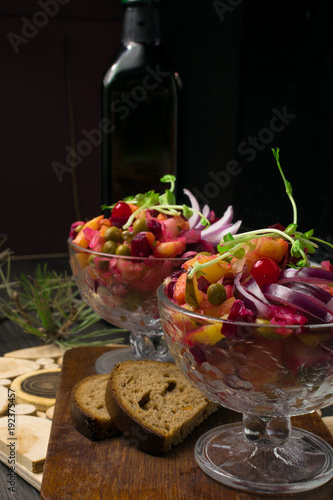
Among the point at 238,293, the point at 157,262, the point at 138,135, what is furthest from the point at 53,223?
the point at 238,293

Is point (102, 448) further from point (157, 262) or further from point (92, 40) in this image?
point (92, 40)

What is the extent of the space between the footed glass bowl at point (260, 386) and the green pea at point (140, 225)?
12.2 inches

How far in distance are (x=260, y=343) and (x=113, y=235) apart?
22.5 inches

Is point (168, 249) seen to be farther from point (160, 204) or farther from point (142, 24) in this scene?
point (142, 24)

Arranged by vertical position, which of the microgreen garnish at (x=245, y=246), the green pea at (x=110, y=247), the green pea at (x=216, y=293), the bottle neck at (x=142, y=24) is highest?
the bottle neck at (x=142, y=24)

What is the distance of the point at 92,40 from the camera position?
3.18 m

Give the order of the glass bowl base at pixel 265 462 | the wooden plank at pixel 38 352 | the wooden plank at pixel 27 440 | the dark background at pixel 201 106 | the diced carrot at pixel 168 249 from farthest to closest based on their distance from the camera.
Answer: the dark background at pixel 201 106 < the wooden plank at pixel 38 352 < the diced carrot at pixel 168 249 < the wooden plank at pixel 27 440 < the glass bowl base at pixel 265 462

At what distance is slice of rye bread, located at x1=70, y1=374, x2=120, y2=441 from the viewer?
108 centimetres

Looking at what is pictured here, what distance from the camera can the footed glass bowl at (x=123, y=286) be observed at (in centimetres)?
129

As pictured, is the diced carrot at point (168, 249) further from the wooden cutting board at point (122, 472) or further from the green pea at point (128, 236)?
the wooden cutting board at point (122, 472)

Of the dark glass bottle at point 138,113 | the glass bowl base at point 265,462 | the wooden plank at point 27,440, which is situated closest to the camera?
the glass bowl base at point 265,462

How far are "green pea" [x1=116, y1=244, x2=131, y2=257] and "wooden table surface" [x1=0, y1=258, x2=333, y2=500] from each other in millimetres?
462

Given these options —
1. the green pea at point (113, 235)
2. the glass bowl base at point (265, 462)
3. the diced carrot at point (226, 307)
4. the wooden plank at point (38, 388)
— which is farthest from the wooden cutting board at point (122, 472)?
the green pea at point (113, 235)

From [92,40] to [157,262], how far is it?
2.22m
